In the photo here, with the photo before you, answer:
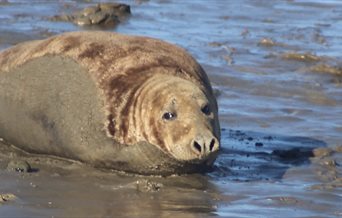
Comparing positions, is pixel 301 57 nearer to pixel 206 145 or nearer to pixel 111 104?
pixel 111 104

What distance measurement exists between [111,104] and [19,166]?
2.23 feet

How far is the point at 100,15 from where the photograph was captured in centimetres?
1300

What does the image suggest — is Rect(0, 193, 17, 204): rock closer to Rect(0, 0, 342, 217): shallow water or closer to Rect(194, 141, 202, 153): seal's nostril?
Rect(0, 0, 342, 217): shallow water

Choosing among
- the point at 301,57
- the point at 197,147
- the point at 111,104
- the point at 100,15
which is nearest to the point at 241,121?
the point at 111,104

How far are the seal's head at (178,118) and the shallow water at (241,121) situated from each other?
273 mm

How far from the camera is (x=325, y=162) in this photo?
791cm

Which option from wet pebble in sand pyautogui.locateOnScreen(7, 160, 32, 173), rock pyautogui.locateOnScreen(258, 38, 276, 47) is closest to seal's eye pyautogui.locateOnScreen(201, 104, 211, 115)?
wet pebble in sand pyautogui.locateOnScreen(7, 160, 32, 173)

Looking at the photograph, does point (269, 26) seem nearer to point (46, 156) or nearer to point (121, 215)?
point (46, 156)

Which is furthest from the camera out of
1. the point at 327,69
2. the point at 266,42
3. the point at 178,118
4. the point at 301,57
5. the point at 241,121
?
the point at 266,42

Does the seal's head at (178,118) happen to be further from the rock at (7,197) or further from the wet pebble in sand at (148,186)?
the rock at (7,197)

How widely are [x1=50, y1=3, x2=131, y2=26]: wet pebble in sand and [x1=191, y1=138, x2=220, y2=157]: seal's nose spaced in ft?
19.9

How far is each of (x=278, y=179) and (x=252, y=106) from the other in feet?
6.50

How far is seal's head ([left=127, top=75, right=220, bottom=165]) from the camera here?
684 cm

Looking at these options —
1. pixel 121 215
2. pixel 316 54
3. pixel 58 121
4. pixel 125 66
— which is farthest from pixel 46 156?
pixel 316 54
